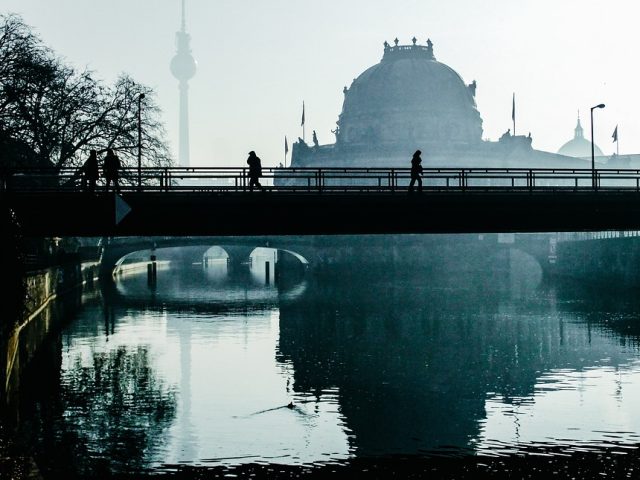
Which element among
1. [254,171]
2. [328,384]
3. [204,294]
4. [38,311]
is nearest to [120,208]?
[254,171]

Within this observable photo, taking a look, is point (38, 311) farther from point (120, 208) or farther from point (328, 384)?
point (120, 208)

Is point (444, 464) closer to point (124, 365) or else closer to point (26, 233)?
point (26, 233)

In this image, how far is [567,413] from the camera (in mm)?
36750

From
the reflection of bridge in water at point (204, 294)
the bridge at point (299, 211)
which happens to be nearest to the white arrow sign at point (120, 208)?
the bridge at point (299, 211)

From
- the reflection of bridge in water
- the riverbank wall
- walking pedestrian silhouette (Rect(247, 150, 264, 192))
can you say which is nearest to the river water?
the riverbank wall

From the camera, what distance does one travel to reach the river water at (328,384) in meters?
32.4

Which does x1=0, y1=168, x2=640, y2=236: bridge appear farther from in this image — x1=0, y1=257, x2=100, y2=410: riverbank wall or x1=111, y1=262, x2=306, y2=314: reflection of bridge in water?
x1=111, y1=262, x2=306, y2=314: reflection of bridge in water

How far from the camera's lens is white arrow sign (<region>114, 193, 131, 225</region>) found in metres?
37.6

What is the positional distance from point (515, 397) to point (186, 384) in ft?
44.9

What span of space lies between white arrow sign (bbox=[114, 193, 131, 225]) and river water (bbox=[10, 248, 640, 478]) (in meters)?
7.07

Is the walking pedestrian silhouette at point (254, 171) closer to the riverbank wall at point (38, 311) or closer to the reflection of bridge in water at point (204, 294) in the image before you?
the riverbank wall at point (38, 311)

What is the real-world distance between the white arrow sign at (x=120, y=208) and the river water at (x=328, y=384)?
7070mm

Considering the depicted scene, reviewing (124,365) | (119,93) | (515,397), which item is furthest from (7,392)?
(119,93)

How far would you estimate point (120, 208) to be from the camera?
37.8 metres
